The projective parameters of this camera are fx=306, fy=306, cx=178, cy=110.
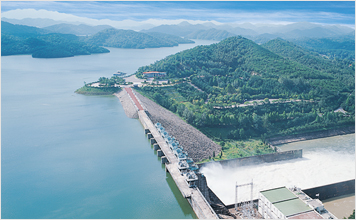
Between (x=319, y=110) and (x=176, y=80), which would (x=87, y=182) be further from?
(x=176, y=80)

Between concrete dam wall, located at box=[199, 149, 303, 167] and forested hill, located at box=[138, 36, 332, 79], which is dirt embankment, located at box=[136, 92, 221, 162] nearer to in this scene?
concrete dam wall, located at box=[199, 149, 303, 167]

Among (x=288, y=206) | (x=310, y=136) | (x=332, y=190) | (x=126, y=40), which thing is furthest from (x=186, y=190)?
(x=126, y=40)

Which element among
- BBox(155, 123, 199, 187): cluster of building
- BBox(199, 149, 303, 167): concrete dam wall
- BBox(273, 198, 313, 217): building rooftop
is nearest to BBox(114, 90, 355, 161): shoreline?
BBox(155, 123, 199, 187): cluster of building

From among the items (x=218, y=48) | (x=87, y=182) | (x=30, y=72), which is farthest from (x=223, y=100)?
(x=30, y=72)

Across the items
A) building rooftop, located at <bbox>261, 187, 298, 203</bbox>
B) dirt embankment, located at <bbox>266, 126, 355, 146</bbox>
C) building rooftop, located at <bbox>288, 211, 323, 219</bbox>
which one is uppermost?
building rooftop, located at <bbox>261, 187, 298, 203</bbox>

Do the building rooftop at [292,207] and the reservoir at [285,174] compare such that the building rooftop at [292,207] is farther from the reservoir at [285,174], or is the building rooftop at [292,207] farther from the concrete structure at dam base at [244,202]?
the reservoir at [285,174]

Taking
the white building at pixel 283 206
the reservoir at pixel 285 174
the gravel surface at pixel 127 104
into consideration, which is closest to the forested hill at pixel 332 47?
the gravel surface at pixel 127 104
